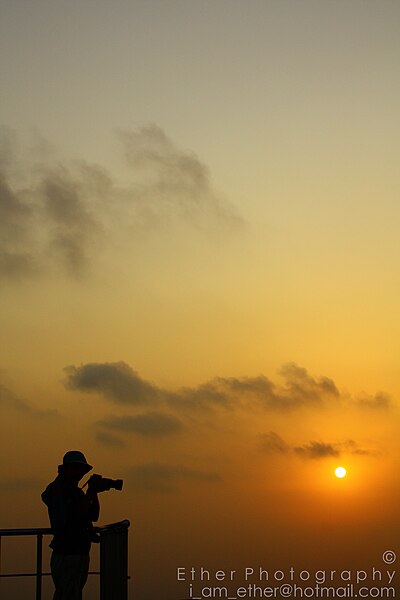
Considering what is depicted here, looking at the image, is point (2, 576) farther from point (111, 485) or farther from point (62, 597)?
point (111, 485)

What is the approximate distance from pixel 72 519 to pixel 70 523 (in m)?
0.08

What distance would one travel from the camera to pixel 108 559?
1282 cm

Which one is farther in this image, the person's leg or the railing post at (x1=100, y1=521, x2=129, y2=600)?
the railing post at (x1=100, y1=521, x2=129, y2=600)

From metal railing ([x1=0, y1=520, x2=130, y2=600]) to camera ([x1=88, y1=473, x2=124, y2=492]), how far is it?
2.24ft

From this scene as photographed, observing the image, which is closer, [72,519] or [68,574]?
[72,519]

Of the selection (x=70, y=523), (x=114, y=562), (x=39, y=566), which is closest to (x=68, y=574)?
(x=39, y=566)

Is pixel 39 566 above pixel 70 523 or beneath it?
beneath

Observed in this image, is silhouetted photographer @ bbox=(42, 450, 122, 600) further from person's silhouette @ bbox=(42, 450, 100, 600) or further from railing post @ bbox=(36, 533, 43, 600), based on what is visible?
railing post @ bbox=(36, 533, 43, 600)

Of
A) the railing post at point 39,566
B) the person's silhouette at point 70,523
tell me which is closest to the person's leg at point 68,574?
the person's silhouette at point 70,523

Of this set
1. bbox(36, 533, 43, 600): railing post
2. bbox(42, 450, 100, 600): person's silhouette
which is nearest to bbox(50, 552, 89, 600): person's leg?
bbox(42, 450, 100, 600): person's silhouette

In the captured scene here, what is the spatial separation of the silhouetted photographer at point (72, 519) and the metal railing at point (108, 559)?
23cm

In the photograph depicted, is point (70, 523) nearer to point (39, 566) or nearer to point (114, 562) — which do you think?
point (39, 566)

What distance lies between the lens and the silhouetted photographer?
12.1 m

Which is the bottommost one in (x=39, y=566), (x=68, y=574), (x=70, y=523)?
(x=68, y=574)
